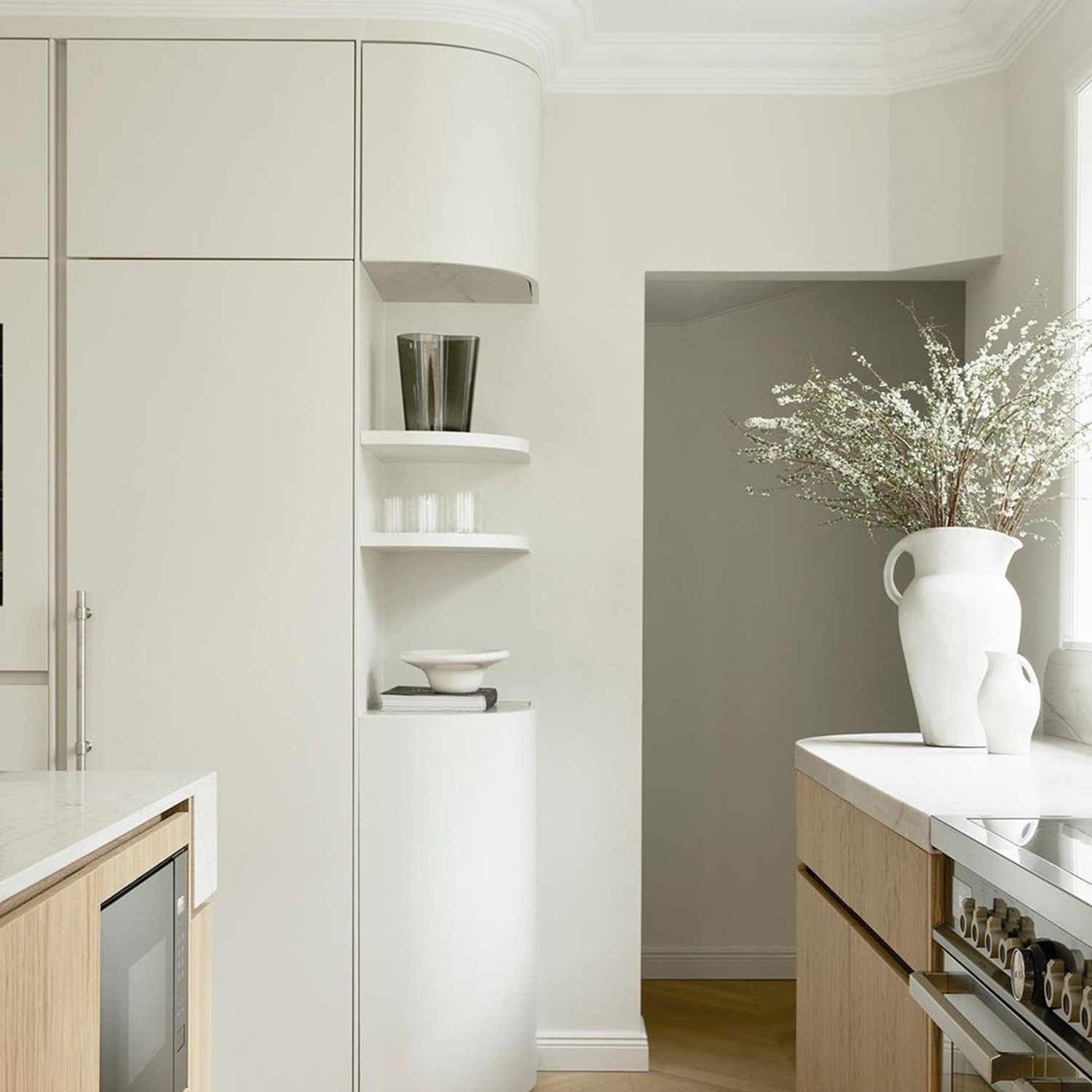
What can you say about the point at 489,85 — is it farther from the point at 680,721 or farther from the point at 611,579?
the point at 680,721

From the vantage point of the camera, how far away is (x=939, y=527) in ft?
8.19

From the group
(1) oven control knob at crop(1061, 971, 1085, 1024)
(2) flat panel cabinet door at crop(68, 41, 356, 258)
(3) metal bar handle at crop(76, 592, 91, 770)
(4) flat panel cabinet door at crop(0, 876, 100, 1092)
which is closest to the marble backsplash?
(1) oven control knob at crop(1061, 971, 1085, 1024)

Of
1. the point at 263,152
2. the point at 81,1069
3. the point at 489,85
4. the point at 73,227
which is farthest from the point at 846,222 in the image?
the point at 81,1069

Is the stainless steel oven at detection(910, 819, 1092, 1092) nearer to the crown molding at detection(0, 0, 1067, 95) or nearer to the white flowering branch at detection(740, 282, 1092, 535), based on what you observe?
the white flowering branch at detection(740, 282, 1092, 535)

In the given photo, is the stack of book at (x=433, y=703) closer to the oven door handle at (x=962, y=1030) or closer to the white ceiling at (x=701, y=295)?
the white ceiling at (x=701, y=295)

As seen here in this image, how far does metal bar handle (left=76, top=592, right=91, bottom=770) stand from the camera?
2.96 metres

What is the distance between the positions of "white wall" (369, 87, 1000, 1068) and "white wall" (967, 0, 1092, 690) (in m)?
0.32

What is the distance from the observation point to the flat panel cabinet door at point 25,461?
9.80 feet

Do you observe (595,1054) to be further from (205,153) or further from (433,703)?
(205,153)

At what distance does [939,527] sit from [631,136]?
4.87ft

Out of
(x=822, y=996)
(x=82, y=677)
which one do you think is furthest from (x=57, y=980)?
(x=82, y=677)

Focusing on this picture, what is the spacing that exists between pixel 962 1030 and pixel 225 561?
6.73 feet

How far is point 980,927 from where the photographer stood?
146 centimetres

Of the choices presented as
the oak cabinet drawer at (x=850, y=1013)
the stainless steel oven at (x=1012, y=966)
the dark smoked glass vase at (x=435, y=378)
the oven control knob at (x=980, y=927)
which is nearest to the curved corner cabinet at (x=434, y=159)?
the dark smoked glass vase at (x=435, y=378)
